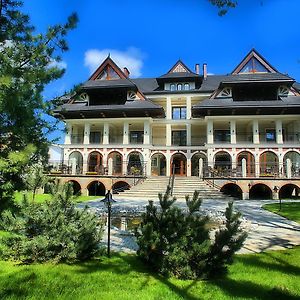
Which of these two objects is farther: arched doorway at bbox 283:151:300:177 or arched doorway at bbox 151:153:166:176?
arched doorway at bbox 151:153:166:176

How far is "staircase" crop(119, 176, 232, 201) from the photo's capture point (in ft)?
75.6

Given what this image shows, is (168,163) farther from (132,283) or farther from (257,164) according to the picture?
(132,283)

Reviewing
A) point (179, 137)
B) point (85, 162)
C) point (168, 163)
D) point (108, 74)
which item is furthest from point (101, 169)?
point (108, 74)

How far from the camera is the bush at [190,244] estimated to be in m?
5.40

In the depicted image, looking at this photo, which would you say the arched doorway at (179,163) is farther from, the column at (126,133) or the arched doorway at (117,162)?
the arched doorway at (117,162)

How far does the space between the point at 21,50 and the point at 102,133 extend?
31080mm

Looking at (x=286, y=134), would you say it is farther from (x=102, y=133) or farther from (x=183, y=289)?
(x=183, y=289)

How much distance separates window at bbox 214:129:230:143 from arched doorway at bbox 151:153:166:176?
5.91 metres

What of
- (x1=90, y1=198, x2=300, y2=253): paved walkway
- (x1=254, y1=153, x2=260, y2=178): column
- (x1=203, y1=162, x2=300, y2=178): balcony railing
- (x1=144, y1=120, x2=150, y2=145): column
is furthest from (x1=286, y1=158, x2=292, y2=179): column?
(x1=90, y1=198, x2=300, y2=253): paved walkway

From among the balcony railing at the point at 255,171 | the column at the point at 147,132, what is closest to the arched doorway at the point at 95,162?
the column at the point at 147,132

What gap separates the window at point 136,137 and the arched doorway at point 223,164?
810 centimetres

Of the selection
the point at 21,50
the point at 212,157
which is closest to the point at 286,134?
the point at 212,157

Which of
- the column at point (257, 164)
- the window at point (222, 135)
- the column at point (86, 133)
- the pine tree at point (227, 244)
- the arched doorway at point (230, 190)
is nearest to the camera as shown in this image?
the pine tree at point (227, 244)

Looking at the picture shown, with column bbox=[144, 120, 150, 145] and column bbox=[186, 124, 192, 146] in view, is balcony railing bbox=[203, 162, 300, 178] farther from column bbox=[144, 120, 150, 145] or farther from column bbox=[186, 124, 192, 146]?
column bbox=[144, 120, 150, 145]
